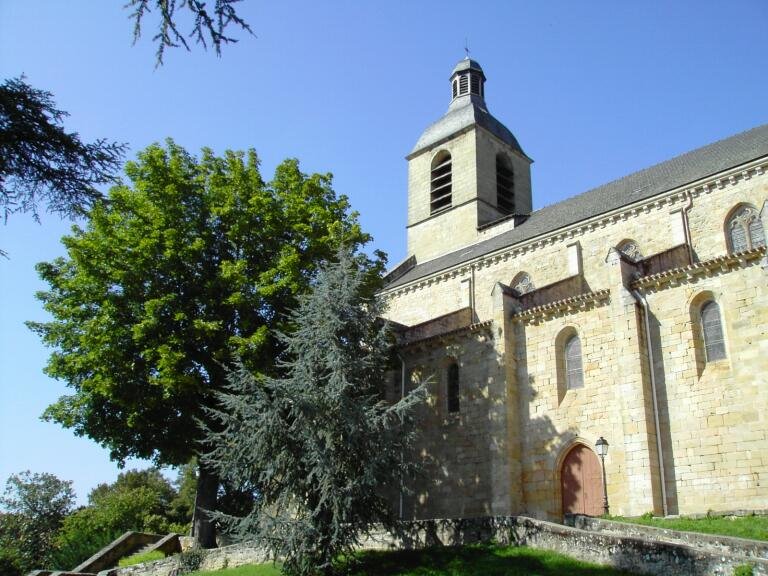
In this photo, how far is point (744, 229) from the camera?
958 inches

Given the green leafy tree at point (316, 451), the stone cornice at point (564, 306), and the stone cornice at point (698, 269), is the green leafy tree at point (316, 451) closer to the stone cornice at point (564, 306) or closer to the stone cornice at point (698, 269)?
the stone cornice at point (564, 306)

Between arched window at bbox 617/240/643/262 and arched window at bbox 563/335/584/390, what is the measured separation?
16.3 ft

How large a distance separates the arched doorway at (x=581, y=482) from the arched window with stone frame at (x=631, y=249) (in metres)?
7.89

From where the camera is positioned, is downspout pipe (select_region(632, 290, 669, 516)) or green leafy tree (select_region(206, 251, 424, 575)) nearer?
green leafy tree (select_region(206, 251, 424, 575))

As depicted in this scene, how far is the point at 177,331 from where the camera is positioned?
22234 millimetres

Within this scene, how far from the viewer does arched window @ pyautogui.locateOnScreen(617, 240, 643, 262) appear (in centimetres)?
2634

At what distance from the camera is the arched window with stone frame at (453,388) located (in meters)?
25.3

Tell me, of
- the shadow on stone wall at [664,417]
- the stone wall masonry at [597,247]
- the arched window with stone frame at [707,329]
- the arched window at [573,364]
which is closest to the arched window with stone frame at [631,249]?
the stone wall masonry at [597,247]

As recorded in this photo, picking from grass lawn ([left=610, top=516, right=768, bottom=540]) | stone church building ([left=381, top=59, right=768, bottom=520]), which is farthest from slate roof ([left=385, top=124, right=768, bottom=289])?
grass lawn ([left=610, top=516, right=768, bottom=540])

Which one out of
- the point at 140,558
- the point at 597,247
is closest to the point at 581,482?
the point at 597,247

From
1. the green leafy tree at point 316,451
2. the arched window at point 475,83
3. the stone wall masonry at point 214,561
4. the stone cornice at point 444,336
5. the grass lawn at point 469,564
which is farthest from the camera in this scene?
the arched window at point 475,83

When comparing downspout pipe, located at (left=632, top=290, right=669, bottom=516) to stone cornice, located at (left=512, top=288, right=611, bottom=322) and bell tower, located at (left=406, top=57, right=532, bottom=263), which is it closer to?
stone cornice, located at (left=512, top=288, right=611, bottom=322)

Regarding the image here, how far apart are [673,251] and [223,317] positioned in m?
14.0

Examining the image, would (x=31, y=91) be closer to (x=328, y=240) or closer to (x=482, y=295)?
(x=328, y=240)
